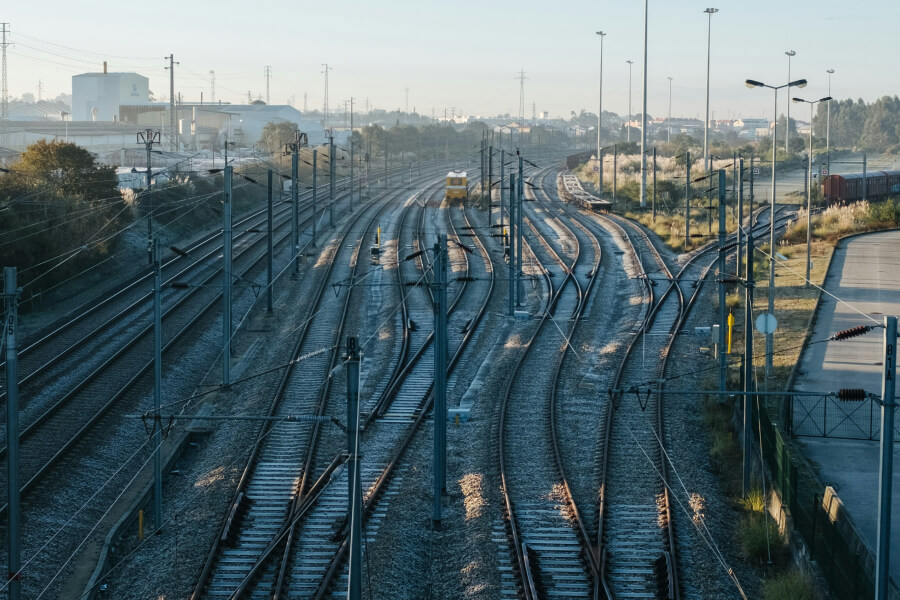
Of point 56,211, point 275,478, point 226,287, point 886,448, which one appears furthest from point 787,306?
point 56,211

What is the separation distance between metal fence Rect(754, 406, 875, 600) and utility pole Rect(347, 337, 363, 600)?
563cm

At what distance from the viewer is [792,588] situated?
12938 millimetres

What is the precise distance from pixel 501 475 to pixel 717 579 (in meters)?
4.83

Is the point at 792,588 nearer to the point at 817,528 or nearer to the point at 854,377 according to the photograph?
the point at 817,528

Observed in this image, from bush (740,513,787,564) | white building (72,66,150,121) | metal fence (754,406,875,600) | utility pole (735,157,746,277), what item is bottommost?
bush (740,513,787,564)

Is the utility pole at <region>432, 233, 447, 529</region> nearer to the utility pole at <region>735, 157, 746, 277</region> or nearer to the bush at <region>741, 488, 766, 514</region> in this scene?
the bush at <region>741, 488, 766, 514</region>

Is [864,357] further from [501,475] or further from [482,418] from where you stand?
[501,475]

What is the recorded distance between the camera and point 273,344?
1136 inches

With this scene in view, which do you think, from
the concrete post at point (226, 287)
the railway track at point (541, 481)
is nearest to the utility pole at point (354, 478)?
the railway track at point (541, 481)

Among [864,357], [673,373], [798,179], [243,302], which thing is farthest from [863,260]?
[798,179]

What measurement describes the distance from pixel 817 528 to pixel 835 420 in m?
7.39

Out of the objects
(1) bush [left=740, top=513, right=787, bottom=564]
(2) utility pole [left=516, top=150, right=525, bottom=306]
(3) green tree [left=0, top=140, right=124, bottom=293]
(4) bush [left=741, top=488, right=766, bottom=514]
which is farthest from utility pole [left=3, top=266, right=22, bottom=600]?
(2) utility pole [left=516, top=150, right=525, bottom=306]

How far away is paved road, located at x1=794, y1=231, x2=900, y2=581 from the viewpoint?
1633 cm

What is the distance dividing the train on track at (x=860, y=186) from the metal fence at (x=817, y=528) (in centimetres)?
4597
